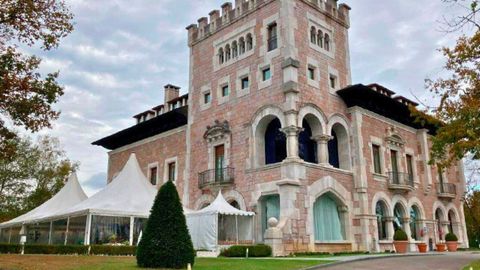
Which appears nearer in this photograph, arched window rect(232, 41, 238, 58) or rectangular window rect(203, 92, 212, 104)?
arched window rect(232, 41, 238, 58)

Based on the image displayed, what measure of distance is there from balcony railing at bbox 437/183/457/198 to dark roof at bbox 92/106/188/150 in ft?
61.1

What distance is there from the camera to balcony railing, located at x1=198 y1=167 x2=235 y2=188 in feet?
80.0

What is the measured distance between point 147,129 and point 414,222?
20.1 m

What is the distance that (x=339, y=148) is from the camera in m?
25.5

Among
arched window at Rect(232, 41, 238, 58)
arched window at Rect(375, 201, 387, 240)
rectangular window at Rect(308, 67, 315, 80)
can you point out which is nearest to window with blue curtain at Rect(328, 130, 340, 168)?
arched window at Rect(375, 201, 387, 240)

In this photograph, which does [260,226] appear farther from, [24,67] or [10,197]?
[10,197]

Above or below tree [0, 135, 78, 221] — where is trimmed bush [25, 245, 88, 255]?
below

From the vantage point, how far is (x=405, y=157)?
94.4 feet

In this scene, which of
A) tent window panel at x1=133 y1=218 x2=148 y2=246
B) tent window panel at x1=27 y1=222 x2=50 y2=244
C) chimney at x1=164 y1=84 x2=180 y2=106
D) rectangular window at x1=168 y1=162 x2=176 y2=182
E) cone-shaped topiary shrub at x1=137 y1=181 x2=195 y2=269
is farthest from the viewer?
chimney at x1=164 y1=84 x2=180 y2=106

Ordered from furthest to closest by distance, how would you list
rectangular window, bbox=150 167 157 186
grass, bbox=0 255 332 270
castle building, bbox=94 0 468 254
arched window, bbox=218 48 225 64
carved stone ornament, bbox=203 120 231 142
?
rectangular window, bbox=150 167 157 186, arched window, bbox=218 48 225 64, carved stone ornament, bbox=203 120 231 142, castle building, bbox=94 0 468 254, grass, bbox=0 255 332 270

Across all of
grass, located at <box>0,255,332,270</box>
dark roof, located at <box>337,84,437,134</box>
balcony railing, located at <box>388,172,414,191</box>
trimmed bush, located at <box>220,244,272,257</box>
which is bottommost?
grass, located at <box>0,255,332,270</box>

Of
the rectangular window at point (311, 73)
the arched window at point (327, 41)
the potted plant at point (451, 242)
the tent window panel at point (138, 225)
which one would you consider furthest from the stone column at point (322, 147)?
the potted plant at point (451, 242)

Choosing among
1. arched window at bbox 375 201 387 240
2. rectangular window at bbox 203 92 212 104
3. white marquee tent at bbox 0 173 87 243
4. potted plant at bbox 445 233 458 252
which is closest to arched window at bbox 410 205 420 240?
potted plant at bbox 445 233 458 252

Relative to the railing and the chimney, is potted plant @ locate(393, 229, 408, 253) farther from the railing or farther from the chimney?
the chimney
